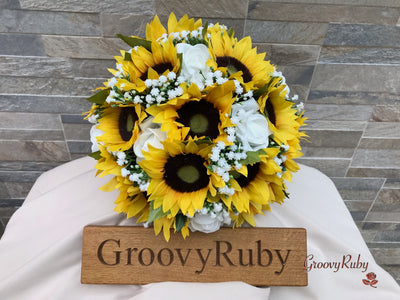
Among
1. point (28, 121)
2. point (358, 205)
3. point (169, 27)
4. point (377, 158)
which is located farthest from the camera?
point (358, 205)

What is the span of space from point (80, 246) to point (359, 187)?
102cm

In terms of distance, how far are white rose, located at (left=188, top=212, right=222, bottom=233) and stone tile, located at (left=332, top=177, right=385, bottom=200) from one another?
2.38 ft

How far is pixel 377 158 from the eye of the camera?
1.06 m

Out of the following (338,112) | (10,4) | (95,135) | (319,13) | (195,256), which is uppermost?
(319,13)

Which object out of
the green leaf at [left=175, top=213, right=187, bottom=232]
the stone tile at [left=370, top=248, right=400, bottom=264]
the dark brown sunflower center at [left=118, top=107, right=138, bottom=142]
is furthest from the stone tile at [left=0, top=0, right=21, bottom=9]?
the stone tile at [left=370, top=248, right=400, bottom=264]

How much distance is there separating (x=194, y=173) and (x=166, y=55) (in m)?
0.23

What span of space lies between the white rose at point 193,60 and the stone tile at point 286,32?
34 cm

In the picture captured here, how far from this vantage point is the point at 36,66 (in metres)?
0.86

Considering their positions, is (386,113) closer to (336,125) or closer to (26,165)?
(336,125)

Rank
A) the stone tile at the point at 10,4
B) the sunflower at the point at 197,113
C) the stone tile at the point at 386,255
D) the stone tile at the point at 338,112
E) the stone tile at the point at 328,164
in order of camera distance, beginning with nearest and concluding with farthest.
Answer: the sunflower at the point at 197,113 < the stone tile at the point at 10,4 < the stone tile at the point at 338,112 < the stone tile at the point at 328,164 < the stone tile at the point at 386,255

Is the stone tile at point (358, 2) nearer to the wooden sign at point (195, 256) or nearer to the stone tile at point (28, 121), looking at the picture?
the wooden sign at point (195, 256)

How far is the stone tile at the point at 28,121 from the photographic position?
37.3 inches

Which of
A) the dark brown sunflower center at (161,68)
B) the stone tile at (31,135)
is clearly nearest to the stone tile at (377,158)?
the dark brown sunflower center at (161,68)

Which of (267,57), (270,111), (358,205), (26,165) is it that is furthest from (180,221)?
(358,205)
